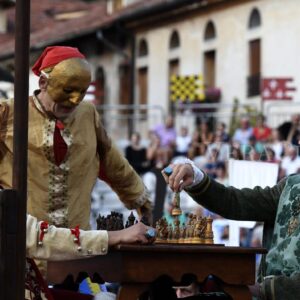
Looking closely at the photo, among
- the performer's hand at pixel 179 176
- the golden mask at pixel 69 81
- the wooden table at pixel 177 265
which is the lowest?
the wooden table at pixel 177 265

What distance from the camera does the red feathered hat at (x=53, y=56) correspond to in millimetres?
7289

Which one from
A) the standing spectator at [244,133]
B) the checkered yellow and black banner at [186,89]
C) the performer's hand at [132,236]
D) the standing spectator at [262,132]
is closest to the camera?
the performer's hand at [132,236]

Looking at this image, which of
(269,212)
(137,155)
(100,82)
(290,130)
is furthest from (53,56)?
(100,82)

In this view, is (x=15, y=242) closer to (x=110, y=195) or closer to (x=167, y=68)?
(x=110, y=195)

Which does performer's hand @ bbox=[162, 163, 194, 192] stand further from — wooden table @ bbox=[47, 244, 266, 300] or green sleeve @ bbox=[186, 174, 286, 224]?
wooden table @ bbox=[47, 244, 266, 300]

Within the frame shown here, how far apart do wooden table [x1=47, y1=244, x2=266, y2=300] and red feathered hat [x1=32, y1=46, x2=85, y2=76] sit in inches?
46.6

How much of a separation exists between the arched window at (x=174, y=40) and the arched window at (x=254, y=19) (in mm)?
5264

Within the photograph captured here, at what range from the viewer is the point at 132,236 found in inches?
254

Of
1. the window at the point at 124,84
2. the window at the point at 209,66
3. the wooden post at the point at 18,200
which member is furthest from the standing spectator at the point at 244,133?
the window at the point at 124,84

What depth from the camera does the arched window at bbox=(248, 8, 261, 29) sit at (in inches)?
1305

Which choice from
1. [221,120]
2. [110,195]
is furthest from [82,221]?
[221,120]

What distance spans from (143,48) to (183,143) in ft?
53.5

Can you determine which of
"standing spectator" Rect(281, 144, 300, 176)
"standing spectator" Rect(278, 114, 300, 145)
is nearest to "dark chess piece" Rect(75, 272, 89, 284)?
"standing spectator" Rect(281, 144, 300, 176)

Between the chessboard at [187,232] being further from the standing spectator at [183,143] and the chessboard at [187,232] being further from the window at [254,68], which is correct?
the window at [254,68]
